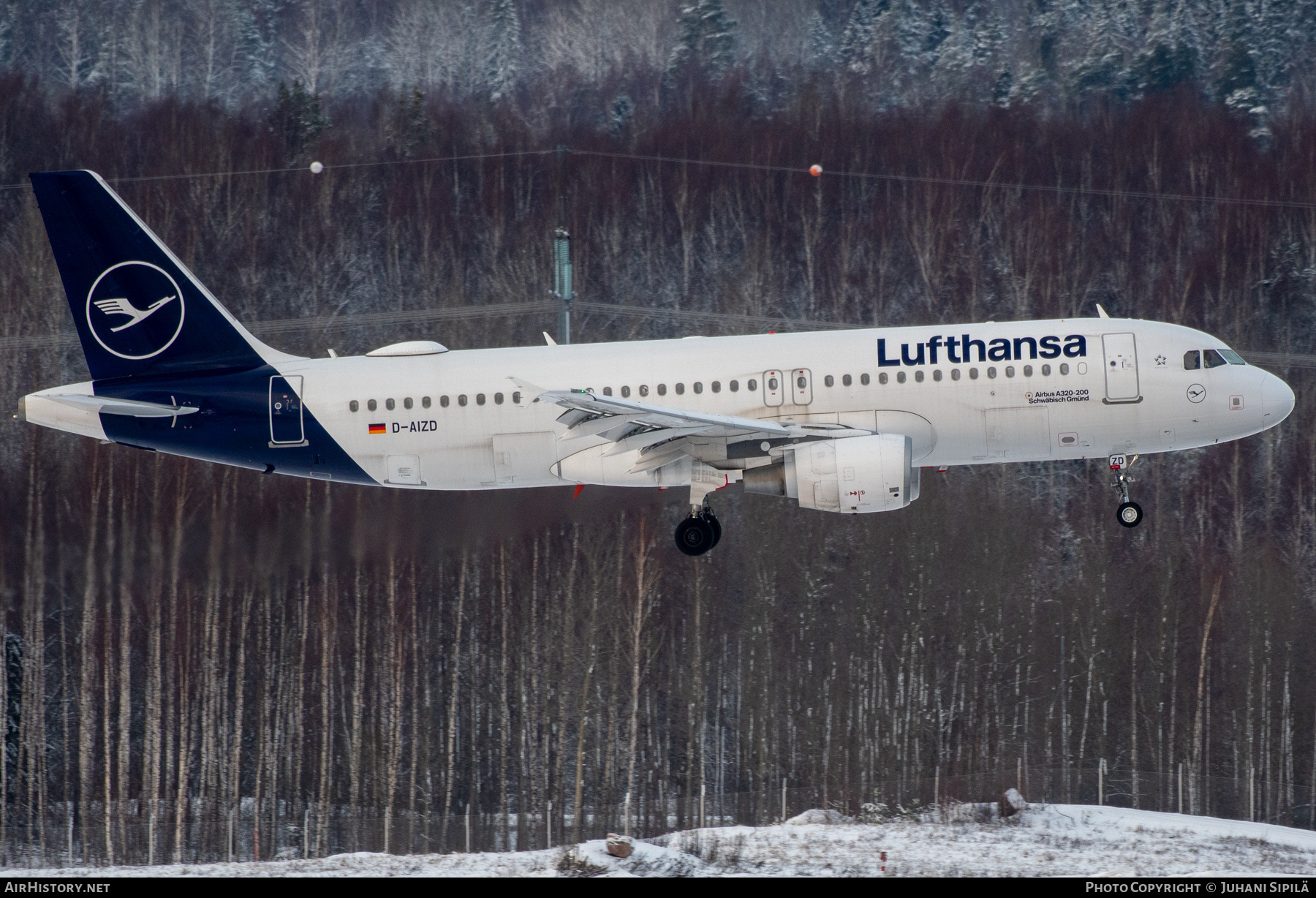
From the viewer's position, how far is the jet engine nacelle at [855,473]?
28859 millimetres

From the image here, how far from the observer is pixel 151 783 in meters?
45.2

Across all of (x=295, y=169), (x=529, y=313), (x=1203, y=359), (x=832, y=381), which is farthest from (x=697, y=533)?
(x=295, y=169)

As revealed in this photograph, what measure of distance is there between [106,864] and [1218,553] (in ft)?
116

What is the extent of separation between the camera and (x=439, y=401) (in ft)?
101

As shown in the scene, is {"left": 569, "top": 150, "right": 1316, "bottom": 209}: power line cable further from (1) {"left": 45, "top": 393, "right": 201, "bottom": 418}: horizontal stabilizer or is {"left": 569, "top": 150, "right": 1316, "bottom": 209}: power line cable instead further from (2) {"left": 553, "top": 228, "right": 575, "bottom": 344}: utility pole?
(1) {"left": 45, "top": 393, "right": 201, "bottom": 418}: horizontal stabilizer

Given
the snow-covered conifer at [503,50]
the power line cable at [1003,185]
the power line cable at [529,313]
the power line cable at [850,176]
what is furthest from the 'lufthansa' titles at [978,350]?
the snow-covered conifer at [503,50]

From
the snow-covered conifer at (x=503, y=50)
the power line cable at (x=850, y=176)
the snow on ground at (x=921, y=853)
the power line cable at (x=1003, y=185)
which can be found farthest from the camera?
the snow-covered conifer at (x=503, y=50)

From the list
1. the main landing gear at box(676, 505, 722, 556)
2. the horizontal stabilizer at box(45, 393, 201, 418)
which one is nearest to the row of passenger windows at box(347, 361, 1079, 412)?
the main landing gear at box(676, 505, 722, 556)

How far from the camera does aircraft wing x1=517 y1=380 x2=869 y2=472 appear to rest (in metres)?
28.1

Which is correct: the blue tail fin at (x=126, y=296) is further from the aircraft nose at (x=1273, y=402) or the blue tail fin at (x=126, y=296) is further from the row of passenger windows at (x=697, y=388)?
the aircraft nose at (x=1273, y=402)

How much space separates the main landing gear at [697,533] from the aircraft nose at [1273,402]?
10.9 meters

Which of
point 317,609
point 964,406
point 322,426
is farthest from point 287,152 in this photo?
point 964,406

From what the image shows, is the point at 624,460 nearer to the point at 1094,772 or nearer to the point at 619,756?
the point at 619,756

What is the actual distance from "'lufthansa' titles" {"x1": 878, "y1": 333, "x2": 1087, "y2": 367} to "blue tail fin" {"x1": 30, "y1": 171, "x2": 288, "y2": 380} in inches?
493
